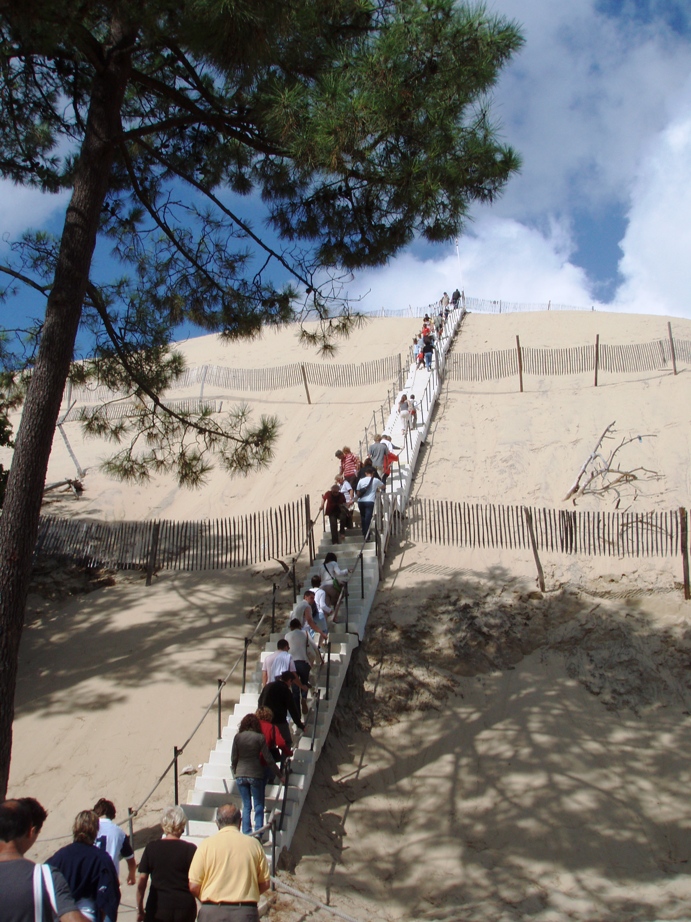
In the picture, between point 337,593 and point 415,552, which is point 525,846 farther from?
point 415,552

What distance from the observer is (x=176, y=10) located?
7031 millimetres

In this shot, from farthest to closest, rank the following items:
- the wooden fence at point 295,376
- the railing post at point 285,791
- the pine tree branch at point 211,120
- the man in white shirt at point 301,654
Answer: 1. the wooden fence at point 295,376
2. the pine tree branch at point 211,120
3. the man in white shirt at point 301,654
4. the railing post at point 285,791

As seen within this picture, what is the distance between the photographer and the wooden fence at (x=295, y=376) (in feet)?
83.9

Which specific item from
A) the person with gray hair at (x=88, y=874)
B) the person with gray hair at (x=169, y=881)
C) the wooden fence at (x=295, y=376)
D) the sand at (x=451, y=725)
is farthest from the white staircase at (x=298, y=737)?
the wooden fence at (x=295, y=376)

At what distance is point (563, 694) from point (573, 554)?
3.03 metres

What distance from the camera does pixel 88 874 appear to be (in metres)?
3.74

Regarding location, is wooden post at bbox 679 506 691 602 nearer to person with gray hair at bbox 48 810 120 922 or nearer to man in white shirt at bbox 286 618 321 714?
man in white shirt at bbox 286 618 321 714

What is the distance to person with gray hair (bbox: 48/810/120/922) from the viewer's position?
12.2 feet

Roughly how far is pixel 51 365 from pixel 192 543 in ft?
24.2

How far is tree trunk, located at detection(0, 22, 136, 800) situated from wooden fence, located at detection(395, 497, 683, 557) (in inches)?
279

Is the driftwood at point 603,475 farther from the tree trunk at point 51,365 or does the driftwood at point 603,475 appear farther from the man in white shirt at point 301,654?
the tree trunk at point 51,365

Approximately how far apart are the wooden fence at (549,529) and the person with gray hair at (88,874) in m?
8.91

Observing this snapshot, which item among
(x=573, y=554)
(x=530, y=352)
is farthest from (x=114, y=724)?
(x=530, y=352)

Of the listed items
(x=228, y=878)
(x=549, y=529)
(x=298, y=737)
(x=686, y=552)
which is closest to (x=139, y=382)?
(x=298, y=737)
